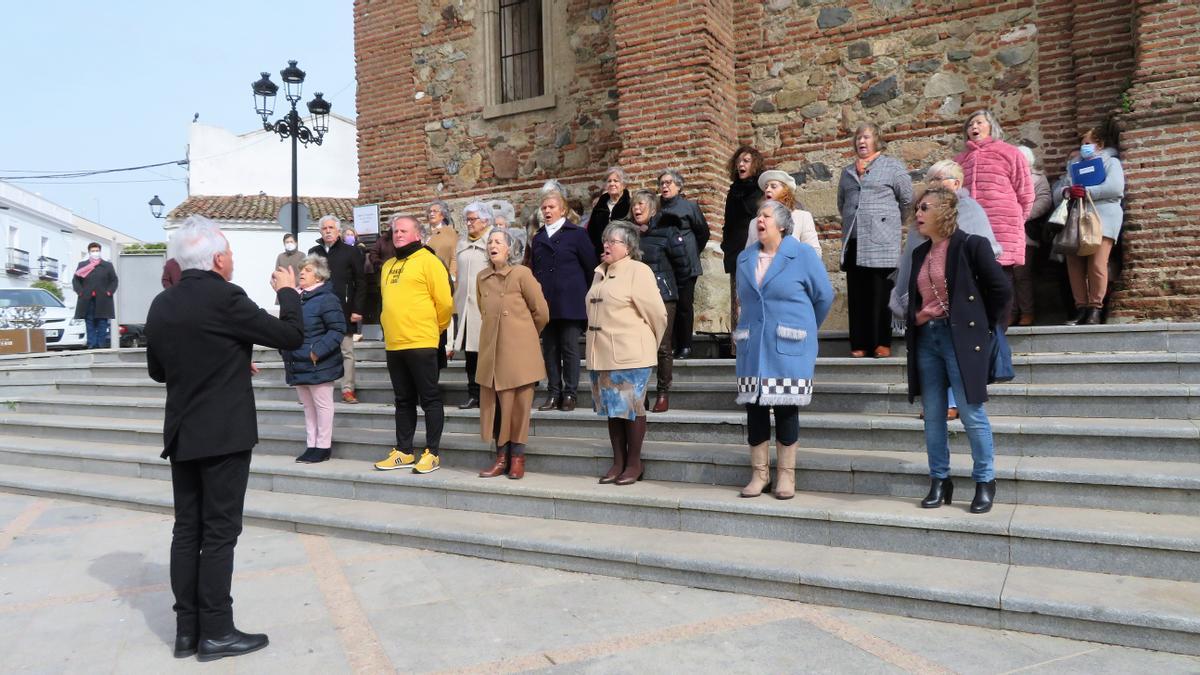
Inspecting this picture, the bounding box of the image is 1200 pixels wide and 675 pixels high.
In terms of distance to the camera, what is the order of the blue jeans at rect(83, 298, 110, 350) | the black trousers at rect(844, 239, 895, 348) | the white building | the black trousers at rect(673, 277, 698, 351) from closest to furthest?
the black trousers at rect(844, 239, 895, 348) < the black trousers at rect(673, 277, 698, 351) < the blue jeans at rect(83, 298, 110, 350) < the white building

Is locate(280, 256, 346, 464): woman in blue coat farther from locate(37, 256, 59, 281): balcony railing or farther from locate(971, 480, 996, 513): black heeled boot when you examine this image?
locate(37, 256, 59, 281): balcony railing

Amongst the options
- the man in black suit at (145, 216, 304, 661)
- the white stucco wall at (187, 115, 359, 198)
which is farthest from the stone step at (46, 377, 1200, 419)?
the white stucco wall at (187, 115, 359, 198)

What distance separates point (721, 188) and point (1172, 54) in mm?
4287

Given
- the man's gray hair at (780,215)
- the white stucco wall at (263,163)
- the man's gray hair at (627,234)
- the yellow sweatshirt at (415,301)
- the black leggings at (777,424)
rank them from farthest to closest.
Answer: the white stucco wall at (263,163)
the yellow sweatshirt at (415,301)
the man's gray hair at (627,234)
the man's gray hair at (780,215)
the black leggings at (777,424)

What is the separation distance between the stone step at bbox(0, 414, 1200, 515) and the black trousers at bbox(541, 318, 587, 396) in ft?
1.80

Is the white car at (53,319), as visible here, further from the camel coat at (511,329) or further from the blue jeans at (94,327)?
the camel coat at (511,329)

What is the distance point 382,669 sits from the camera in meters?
3.36

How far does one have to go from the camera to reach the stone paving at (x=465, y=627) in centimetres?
331

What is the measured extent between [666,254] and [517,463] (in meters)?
2.08

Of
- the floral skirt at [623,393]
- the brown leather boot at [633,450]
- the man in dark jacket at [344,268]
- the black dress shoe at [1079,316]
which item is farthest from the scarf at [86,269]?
the black dress shoe at [1079,316]

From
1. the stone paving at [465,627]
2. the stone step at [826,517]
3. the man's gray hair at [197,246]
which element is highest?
the man's gray hair at [197,246]

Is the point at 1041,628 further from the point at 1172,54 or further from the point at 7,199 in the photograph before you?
the point at 7,199

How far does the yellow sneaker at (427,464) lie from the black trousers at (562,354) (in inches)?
46.3

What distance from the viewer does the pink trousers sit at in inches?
259
